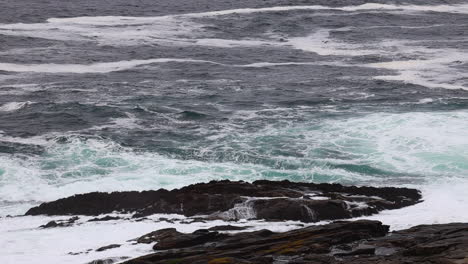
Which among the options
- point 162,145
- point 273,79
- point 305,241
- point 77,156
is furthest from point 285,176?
point 273,79

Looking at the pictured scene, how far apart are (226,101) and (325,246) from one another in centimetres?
2122

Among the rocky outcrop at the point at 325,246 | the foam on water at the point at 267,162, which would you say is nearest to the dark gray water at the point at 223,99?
the foam on water at the point at 267,162

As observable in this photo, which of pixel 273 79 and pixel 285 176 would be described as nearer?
pixel 285 176

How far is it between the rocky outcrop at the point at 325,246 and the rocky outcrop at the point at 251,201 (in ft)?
9.84

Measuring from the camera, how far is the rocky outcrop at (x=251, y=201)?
20.4 meters

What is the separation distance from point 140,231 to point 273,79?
23036 millimetres

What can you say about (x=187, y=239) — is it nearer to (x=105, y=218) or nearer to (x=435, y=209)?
(x=105, y=218)

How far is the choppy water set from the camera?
26609mm

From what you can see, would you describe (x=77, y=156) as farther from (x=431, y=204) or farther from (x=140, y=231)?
(x=431, y=204)

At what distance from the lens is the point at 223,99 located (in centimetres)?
3712

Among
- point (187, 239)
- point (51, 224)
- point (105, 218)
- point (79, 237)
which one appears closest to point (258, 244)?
point (187, 239)

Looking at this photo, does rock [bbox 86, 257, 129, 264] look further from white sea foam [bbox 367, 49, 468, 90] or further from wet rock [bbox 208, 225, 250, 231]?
white sea foam [bbox 367, 49, 468, 90]

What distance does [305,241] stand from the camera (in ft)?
53.5

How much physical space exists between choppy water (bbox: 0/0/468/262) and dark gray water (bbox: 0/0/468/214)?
3.9 inches
